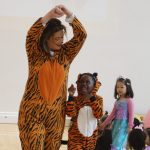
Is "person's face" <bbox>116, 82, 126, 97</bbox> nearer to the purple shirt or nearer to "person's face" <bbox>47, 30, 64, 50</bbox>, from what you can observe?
the purple shirt

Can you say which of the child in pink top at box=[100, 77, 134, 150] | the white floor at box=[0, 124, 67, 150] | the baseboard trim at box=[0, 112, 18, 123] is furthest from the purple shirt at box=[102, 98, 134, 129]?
the baseboard trim at box=[0, 112, 18, 123]

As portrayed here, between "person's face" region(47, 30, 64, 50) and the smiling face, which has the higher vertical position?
"person's face" region(47, 30, 64, 50)

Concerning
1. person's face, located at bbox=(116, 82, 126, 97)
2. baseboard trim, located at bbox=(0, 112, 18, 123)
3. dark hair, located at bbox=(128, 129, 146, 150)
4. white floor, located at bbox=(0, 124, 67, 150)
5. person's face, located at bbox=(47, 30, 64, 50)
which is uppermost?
person's face, located at bbox=(47, 30, 64, 50)

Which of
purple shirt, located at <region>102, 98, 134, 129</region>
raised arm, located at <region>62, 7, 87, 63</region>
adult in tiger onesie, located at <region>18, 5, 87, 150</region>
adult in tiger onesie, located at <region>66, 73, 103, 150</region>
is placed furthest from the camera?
purple shirt, located at <region>102, 98, 134, 129</region>

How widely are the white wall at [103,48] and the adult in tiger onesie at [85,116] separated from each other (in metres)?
2.92

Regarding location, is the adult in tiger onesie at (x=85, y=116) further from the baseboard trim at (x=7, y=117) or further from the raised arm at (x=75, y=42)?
the baseboard trim at (x=7, y=117)

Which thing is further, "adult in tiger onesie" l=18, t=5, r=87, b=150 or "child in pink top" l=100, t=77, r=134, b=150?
"child in pink top" l=100, t=77, r=134, b=150

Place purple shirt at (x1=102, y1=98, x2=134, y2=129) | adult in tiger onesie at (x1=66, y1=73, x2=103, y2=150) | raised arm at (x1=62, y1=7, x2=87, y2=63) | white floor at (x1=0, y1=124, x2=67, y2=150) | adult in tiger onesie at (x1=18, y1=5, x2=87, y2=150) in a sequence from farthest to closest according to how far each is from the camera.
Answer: white floor at (x1=0, y1=124, x2=67, y2=150) → purple shirt at (x1=102, y1=98, x2=134, y2=129) → adult in tiger onesie at (x1=66, y1=73, x2=103, y2=150) → raised arm at (x1=62, y1=7, x2=87, y2=63) → adult in tiger onesie at (x1=18, y1=5, x2=87, y2=150)

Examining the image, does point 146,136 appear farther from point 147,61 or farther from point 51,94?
point 147,61

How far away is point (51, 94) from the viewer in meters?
2.25

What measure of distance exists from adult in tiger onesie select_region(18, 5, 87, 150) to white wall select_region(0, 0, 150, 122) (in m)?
3.14

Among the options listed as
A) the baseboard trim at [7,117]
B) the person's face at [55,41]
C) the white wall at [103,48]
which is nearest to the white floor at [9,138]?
the baseboard trim at [7,117]

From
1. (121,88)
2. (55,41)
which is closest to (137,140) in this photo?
(121,88)

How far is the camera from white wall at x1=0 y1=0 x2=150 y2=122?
5406 millimetres
